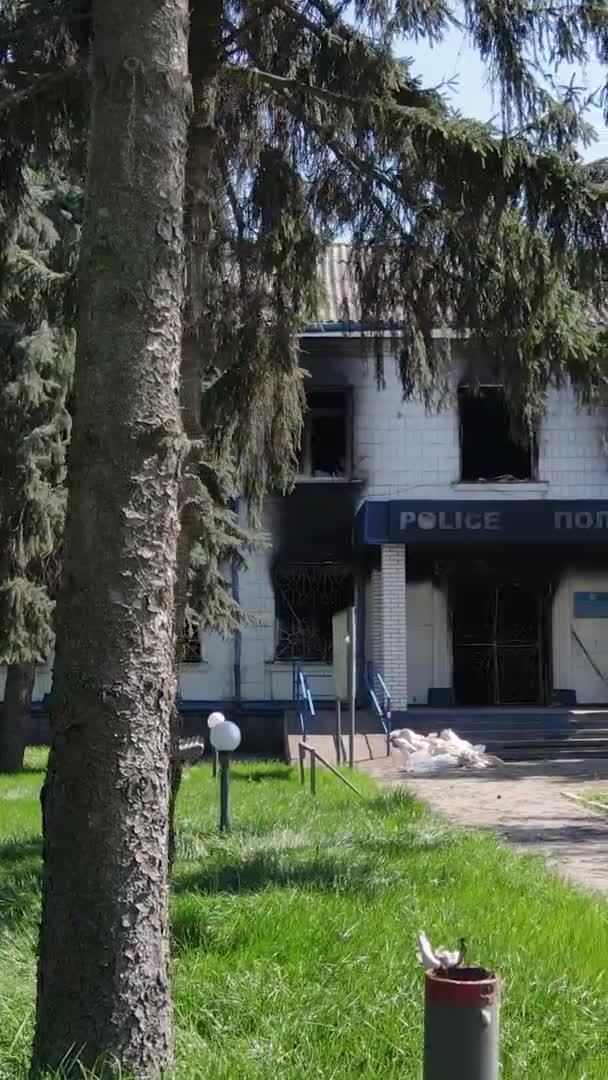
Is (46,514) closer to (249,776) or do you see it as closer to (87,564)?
(249,776)

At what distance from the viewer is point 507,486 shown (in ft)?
76.8

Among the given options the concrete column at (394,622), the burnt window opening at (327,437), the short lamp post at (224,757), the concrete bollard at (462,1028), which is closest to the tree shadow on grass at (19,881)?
the short lamp post at (224,757)

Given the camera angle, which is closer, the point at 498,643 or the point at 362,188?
the point at 362,188

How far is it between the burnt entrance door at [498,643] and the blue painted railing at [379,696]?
1.85 m

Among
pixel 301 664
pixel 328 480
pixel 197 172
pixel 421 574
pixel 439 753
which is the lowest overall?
pixel 439 753

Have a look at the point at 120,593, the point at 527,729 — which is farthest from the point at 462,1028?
the point at 527,729

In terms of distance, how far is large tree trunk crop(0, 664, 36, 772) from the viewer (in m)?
19.8

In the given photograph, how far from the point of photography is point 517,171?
7.53 m

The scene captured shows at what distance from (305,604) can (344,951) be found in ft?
61.1

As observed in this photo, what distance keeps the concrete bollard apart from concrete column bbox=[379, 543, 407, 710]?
744 inches

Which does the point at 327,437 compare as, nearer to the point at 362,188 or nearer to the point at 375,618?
the point at 375,618

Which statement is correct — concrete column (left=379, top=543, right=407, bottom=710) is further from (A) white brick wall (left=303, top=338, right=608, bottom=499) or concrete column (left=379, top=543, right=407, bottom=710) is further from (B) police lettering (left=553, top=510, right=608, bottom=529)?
(B) police lettering (left=553, top=510, right=608, bottom=529)

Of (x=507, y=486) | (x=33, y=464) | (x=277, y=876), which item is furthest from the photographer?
(x=507, y=486)

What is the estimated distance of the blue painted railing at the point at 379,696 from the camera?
20344 millimetres
